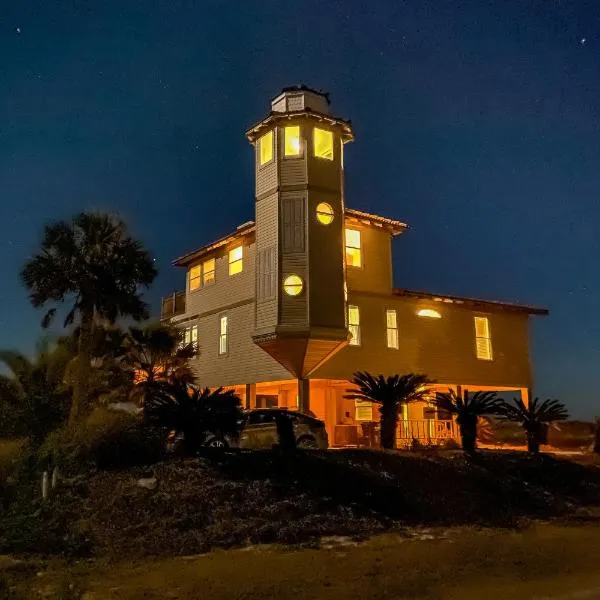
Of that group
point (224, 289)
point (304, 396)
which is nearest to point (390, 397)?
point (304, 396)

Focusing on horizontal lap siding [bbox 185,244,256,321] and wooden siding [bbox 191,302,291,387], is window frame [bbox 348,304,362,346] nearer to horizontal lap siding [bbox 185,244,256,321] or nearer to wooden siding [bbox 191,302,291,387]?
wooden siding [bbox 191,302,291,387]

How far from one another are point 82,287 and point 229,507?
10.7 metres

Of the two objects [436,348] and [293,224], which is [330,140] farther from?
[436,348]

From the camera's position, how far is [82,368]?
1942cm

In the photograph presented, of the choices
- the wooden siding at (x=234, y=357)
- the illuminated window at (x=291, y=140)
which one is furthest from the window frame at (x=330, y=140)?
the wooden siding at (x=234, y=357)

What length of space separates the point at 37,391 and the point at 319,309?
30.6 ft

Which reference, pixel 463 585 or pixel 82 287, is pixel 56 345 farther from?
pixel 463 585

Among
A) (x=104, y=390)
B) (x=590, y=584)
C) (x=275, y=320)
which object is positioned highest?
(x=275, y=320)

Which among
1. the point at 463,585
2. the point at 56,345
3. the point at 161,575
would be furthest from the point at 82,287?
the point at 463,585

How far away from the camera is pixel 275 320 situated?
23.8 m

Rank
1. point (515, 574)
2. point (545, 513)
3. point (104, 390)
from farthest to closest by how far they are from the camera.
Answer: point (104, 390), point (545, 513), point (515, 574)

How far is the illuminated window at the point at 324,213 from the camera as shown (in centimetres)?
2438

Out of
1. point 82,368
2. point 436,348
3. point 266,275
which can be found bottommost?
point 82,368

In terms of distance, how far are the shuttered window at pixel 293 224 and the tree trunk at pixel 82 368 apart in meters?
7.06
